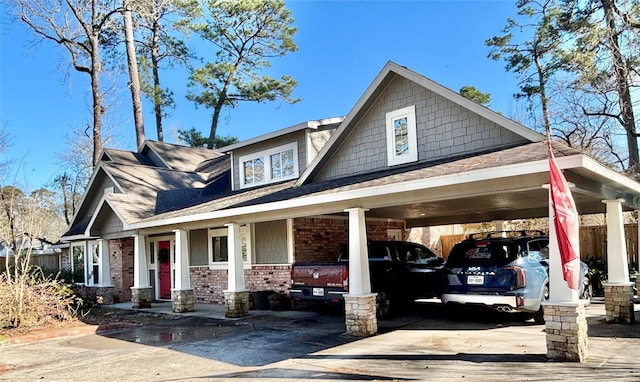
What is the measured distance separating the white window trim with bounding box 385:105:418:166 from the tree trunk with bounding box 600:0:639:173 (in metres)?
10.1

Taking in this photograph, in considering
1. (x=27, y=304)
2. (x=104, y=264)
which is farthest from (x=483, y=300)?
(x=104, y=264)

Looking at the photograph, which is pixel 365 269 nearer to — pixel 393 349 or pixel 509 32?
pixel 393 349

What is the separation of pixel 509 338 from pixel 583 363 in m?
1.99

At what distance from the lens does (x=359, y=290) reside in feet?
31.5

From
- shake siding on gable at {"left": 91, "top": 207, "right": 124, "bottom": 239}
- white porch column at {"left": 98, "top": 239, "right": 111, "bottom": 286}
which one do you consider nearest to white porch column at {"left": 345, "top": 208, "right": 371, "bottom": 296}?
shake siding on gable at {"left": 91, "top": 207, "right": 124, "bottom": 239}

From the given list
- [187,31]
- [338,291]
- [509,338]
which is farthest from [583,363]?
[187,31]

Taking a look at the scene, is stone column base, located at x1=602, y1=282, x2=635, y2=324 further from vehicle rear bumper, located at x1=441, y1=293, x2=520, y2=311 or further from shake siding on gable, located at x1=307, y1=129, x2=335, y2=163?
shake siding on gable, located at x1=307, y1=129, x2=335, y2=163

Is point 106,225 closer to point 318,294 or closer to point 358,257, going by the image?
point 318,294

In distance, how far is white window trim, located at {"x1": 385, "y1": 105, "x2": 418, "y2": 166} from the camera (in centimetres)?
1203

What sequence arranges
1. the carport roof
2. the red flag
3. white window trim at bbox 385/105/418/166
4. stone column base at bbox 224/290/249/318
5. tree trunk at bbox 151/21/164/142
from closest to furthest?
the red flag
the carport roof
white window trim at bbox 385/105/418/166
stone column base at bbox 224/290/249/318
tree trunk at bbox 151/21/164/142

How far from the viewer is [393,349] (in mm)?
8336

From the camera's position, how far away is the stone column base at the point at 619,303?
31.1 ft

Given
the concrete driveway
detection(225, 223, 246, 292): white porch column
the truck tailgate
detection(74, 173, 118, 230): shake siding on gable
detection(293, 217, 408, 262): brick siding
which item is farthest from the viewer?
detection(74, 173, 118, 230): shake siding on gable

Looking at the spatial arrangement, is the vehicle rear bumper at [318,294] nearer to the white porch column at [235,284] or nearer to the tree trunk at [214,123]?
the white porch column at [235,284]
